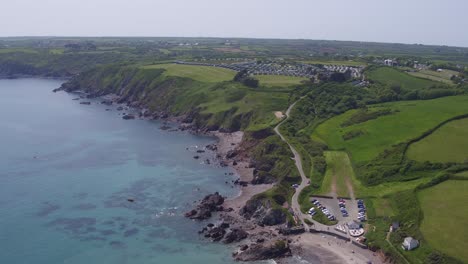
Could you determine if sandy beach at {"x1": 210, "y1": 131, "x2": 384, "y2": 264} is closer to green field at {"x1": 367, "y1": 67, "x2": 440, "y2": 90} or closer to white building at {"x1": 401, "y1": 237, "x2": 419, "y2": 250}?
white building at {"x1": 401, "y1": 237, "x2": 419, "y2": 250}

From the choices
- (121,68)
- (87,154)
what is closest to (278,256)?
(87,154)

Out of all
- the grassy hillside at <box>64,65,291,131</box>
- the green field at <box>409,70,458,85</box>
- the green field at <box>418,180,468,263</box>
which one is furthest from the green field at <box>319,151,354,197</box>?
the green field at <box>409,70,458,85</box>

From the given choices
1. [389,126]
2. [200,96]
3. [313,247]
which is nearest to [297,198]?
[313,247]

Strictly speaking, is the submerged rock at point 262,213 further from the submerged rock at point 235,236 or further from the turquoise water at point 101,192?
the turquoise water at point 101,192

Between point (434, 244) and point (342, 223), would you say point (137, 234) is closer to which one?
point (342, 223)

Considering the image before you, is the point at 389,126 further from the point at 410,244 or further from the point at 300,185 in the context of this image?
the point at 410,244
